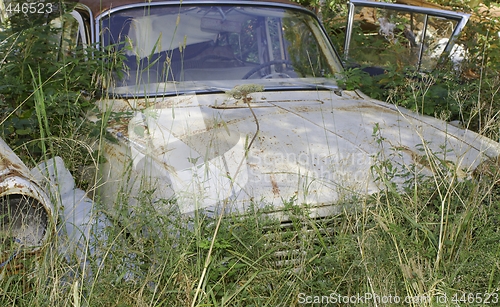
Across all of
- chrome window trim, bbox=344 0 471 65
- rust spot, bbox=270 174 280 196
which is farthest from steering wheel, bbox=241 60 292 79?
rust spot, bbox=270 174 280 196

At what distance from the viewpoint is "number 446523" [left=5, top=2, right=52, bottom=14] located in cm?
437

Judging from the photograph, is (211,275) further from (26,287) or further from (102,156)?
(102,156)

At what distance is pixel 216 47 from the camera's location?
153 inches

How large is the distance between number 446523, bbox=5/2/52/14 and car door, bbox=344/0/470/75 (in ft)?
7.48

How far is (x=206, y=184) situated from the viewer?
104 inches

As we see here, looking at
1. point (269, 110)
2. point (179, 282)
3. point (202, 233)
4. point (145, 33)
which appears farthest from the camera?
point (145, 33)

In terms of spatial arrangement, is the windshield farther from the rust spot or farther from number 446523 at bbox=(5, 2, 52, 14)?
the rust spot

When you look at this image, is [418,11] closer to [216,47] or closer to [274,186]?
[216,47]

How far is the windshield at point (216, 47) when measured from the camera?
3.60 meters

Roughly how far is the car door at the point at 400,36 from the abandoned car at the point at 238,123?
0.26 feet

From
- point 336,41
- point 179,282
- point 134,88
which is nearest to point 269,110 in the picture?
point 134,88

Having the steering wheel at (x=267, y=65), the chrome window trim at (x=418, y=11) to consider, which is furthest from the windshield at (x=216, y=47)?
the chrome window trim at (x=418, y=11)

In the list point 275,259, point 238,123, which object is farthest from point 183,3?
point 275,259

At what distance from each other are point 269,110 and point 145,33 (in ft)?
3.19
